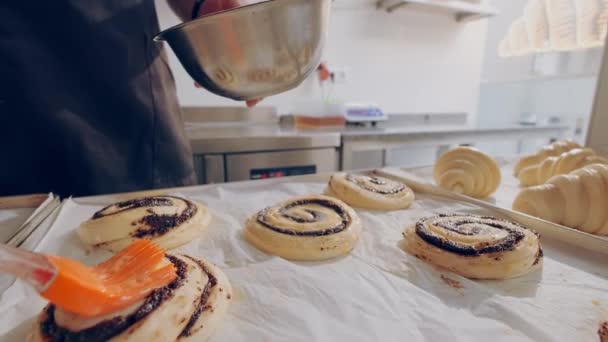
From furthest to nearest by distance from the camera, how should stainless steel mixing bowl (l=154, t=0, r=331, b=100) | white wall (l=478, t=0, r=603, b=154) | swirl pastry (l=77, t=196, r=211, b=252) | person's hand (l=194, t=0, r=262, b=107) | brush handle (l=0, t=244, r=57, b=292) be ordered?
white wall (l=478, t=0, r=603, b=154)
person's hand (l=194, t=0, r=262, b=107)
swirl pastry (l=77, t=196, r=211, b=252)
stainless steel mixing bowl (l=154, t=0, r=331, b=100)
brush handle (l=0, t=244, r=57, b=292)

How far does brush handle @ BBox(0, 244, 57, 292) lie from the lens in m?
0.32

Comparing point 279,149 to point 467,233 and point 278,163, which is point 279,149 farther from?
point 467,233

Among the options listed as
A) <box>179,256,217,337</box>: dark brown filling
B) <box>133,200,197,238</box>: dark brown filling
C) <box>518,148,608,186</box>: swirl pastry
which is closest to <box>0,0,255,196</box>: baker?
<box>133,200,197,238</box>: dark brown filling

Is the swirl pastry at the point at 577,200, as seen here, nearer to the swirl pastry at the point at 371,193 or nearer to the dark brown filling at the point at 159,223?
the swirl pastry at the point at 371,193

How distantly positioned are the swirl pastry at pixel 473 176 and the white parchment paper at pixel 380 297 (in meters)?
0.27

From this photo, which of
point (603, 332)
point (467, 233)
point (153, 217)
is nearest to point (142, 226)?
point (153, 217)

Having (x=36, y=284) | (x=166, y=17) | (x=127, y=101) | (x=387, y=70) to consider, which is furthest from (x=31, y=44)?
(x=387, y=70)

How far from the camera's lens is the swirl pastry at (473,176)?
96cm

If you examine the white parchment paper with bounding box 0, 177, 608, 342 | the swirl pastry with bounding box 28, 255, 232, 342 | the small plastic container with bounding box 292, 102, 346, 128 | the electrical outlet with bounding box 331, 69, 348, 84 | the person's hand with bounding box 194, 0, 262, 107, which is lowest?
the white parchment paper with bounding box 0, 177, 608, 342

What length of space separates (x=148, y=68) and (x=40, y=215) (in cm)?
48

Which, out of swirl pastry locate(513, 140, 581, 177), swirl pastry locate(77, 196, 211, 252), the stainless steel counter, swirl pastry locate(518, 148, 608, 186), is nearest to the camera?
swirl pastry locate(77, 196, 211, 252)

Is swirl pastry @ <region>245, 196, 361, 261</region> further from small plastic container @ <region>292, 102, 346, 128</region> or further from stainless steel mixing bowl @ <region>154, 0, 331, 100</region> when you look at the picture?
small plastic container @ <region>292, 102, 346, 128</region>

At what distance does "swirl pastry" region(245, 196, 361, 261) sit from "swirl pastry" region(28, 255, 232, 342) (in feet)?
0.56

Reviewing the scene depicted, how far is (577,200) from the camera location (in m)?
0.74
